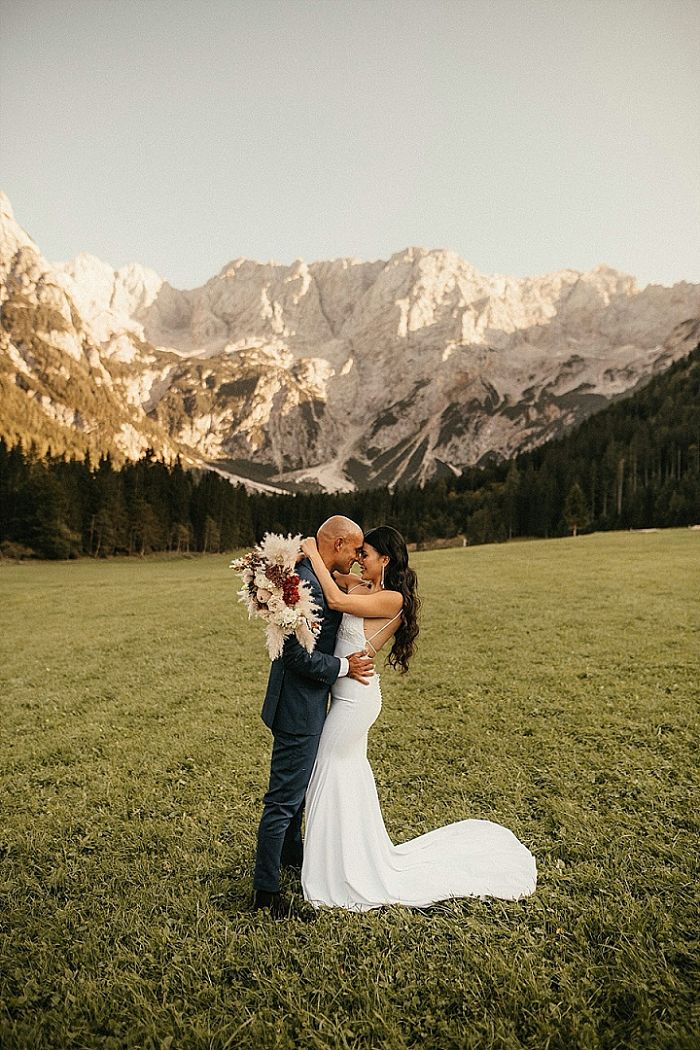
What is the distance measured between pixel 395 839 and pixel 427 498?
13500 centimetres

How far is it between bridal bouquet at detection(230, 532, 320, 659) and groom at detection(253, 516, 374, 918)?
1.22 feet

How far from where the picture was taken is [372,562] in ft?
23.3

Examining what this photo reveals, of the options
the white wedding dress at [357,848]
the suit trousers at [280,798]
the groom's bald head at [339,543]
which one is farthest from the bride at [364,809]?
the suit trousers at [280,798]

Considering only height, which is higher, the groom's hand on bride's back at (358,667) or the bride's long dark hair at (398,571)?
the bride's long dark hair at (398,571)

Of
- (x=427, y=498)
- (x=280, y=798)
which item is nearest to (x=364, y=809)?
(x=280, y=798)

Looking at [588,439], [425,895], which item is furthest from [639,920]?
[588,439]

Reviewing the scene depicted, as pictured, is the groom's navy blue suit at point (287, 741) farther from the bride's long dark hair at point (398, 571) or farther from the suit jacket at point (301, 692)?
the bride's long dark hair at point (398, 571)

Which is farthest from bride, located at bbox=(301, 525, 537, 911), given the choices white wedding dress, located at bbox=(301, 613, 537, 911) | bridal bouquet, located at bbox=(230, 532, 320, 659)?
bridal bouquet, located at bbox=(230, 532, 320, 659)

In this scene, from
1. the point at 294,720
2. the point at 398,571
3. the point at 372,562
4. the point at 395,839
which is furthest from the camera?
the point at 395,839

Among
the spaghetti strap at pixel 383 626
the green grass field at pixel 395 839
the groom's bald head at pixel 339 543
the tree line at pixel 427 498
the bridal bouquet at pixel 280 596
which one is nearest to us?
the green grass field at pixel 395 839

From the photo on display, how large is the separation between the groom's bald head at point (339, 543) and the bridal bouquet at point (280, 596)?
0.48 meters

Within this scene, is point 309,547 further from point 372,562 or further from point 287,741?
point 287,741

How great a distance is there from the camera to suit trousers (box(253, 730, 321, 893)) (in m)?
6.66

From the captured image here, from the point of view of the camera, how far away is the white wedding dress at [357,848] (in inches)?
265
